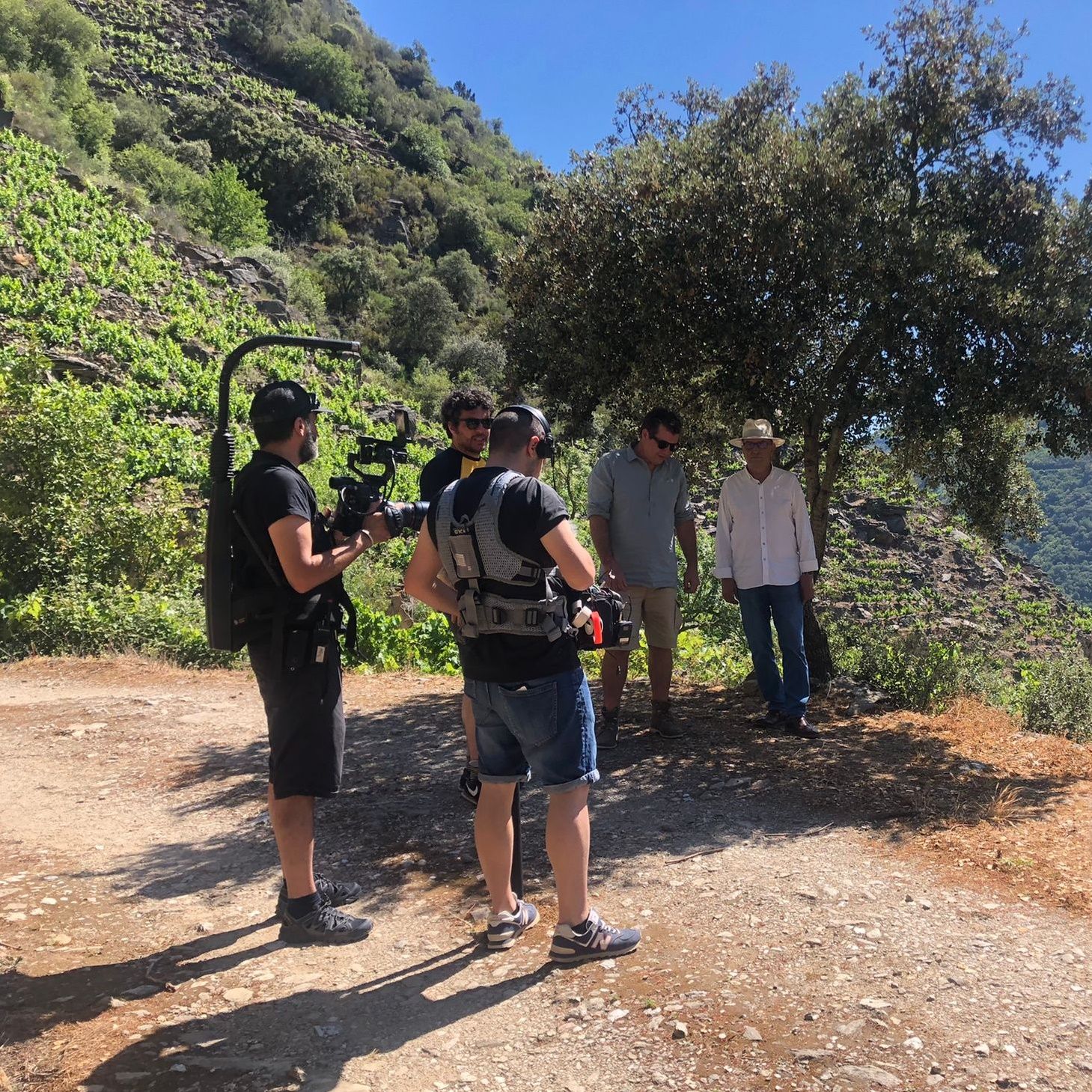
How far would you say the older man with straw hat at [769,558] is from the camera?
5.95 m

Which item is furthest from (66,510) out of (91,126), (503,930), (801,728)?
(91,126)

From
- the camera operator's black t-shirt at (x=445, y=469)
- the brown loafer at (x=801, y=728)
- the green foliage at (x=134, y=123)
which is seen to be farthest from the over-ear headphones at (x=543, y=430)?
the green foliage at (x=134, y=123)

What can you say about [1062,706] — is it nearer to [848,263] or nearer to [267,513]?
[848,263]

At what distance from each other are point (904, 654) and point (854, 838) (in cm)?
420

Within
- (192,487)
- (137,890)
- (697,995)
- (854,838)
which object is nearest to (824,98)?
(854,838)

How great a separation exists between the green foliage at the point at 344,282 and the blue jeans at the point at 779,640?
165 ft

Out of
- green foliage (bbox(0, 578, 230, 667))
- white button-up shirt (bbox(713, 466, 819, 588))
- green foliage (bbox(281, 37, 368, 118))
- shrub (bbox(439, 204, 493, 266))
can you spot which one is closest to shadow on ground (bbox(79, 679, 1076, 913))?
white button-up shirt (bbox(713, 466, 819, 588))

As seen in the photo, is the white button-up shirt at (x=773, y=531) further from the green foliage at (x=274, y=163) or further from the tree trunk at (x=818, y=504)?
the green foliage at (x=274, y=163)

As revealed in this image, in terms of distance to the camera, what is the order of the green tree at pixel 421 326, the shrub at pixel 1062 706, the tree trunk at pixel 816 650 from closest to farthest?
the shrub at pixel 1062 706
the tree trunk at pixel 816 650
the green tree at pixel 421 326

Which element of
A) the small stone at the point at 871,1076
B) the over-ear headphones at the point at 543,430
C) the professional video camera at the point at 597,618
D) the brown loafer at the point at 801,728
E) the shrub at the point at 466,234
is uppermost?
the shrub at the point at 466,234

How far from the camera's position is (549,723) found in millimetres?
2984

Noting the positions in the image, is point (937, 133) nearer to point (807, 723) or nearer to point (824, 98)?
point (824, 98)

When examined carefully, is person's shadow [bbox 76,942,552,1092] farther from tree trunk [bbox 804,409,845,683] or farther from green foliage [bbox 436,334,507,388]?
green foliage [bbox 436,334,507,388]

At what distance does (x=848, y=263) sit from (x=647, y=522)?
2255 mm
